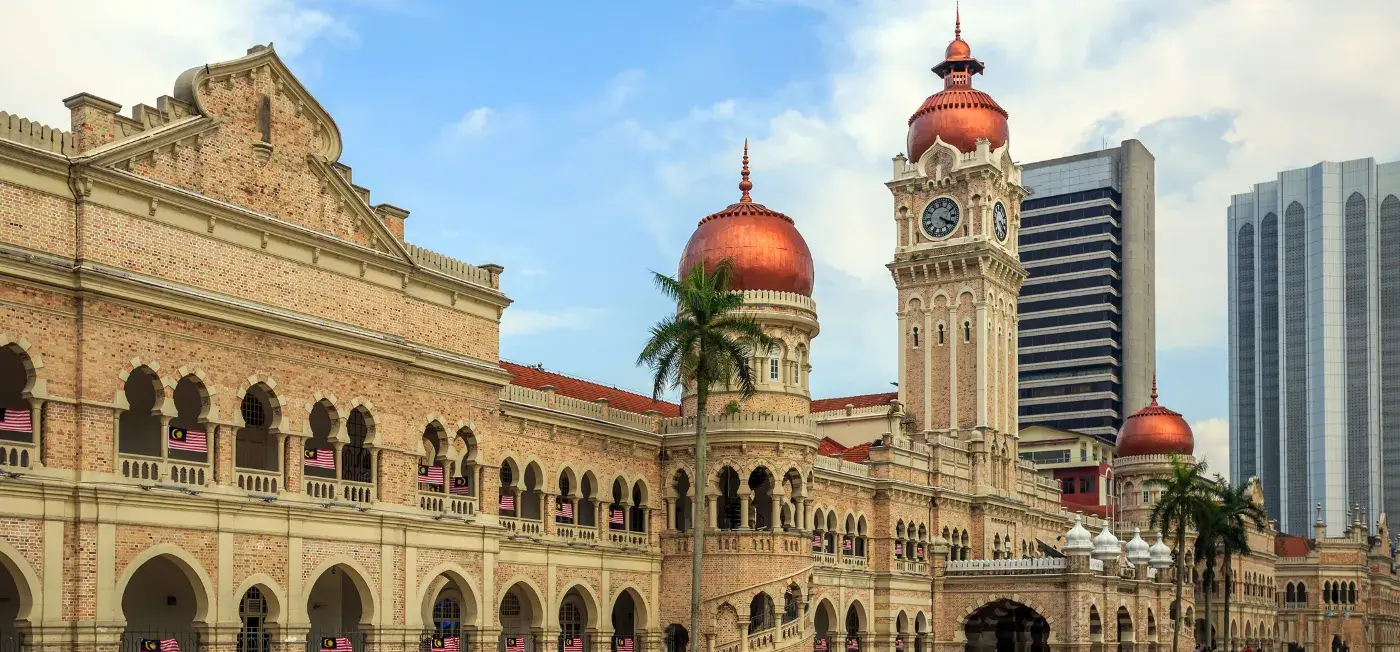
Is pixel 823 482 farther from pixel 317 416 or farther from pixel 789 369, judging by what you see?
pixel 317 416

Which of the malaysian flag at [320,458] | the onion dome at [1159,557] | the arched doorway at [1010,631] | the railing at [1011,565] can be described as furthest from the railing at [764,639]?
the onion dome at [1159,557]

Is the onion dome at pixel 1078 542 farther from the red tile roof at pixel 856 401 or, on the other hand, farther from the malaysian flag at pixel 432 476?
the malaysian flag at pixel 432 476

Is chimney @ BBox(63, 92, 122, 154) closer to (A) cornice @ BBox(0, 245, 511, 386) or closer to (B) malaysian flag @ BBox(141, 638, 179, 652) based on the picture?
(A) cornice @ BBox(0, 245, 511, 386)

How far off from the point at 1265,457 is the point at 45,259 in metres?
178

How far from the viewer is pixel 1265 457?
617ft

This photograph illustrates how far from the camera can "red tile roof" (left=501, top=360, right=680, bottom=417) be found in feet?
164

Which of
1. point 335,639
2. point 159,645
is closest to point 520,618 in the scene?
point 335,639

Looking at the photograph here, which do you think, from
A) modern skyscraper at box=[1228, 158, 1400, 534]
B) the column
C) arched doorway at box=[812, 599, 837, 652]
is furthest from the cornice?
modern skyscraper at box=[1228, 158, 1400, 534]

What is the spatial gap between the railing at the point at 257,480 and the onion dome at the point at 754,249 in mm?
20236

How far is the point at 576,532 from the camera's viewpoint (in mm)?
47062

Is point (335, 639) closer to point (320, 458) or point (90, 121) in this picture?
point (320, 458)

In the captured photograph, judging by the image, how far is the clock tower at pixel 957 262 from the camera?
7156 centimetres

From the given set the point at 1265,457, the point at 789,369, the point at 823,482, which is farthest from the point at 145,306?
the point at 1265,457

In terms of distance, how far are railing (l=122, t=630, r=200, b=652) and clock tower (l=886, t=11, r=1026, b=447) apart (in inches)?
1666
